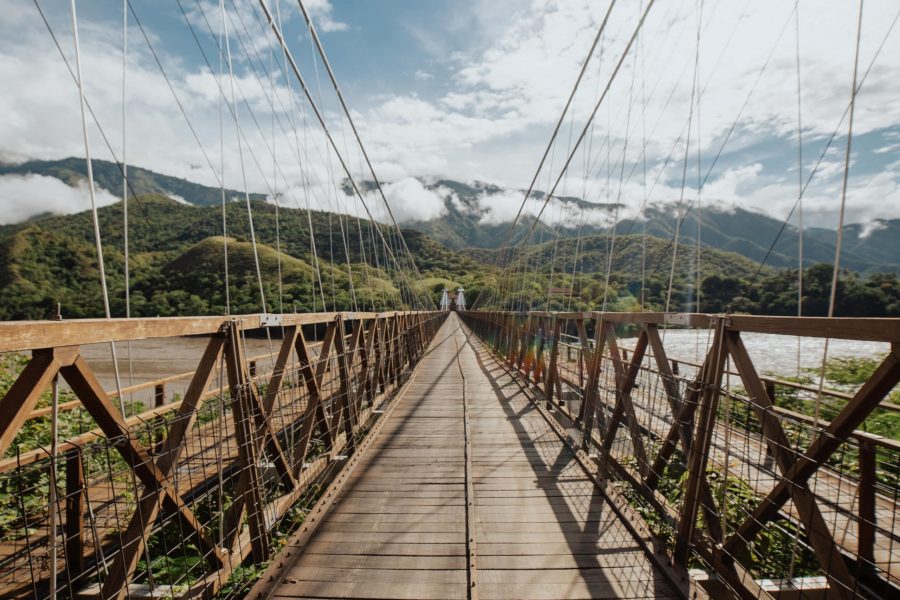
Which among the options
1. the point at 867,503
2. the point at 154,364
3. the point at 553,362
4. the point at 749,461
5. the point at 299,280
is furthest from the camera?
the point at 299,280

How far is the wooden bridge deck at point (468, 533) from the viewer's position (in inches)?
73.5

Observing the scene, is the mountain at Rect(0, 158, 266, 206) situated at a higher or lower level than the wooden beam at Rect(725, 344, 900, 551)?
higher

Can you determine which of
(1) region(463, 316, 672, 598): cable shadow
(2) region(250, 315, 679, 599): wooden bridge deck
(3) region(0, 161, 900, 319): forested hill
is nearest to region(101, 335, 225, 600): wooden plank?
(2) region(250, 315, 679, 599): wooden bridge deck

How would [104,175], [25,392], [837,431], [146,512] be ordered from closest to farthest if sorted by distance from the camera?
[25,392]
[837,431]
[146,512]
[104,175]

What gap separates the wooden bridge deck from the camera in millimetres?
1867

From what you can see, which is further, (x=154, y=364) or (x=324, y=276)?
(x=324, y=276)

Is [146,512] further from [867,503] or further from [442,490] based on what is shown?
[867,503]

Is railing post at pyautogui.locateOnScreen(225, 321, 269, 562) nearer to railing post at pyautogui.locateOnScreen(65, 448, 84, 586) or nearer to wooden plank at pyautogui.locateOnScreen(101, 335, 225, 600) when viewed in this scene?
wooden plank at pyautogui.locateOnScreen(101, 335, 225, 600)

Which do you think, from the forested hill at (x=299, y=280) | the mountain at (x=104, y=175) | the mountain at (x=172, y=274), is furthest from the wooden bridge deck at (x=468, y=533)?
the mountain at (x=104, y=175)

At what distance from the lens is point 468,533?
2.23 meters

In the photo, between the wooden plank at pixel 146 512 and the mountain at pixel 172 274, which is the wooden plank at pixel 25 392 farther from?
the mountain at pixel 172 274

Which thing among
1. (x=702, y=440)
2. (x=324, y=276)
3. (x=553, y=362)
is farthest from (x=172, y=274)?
(x=702, y=440)

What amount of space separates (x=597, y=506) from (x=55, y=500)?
8.08ft

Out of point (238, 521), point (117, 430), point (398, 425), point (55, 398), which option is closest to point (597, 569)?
point (238, 521)
